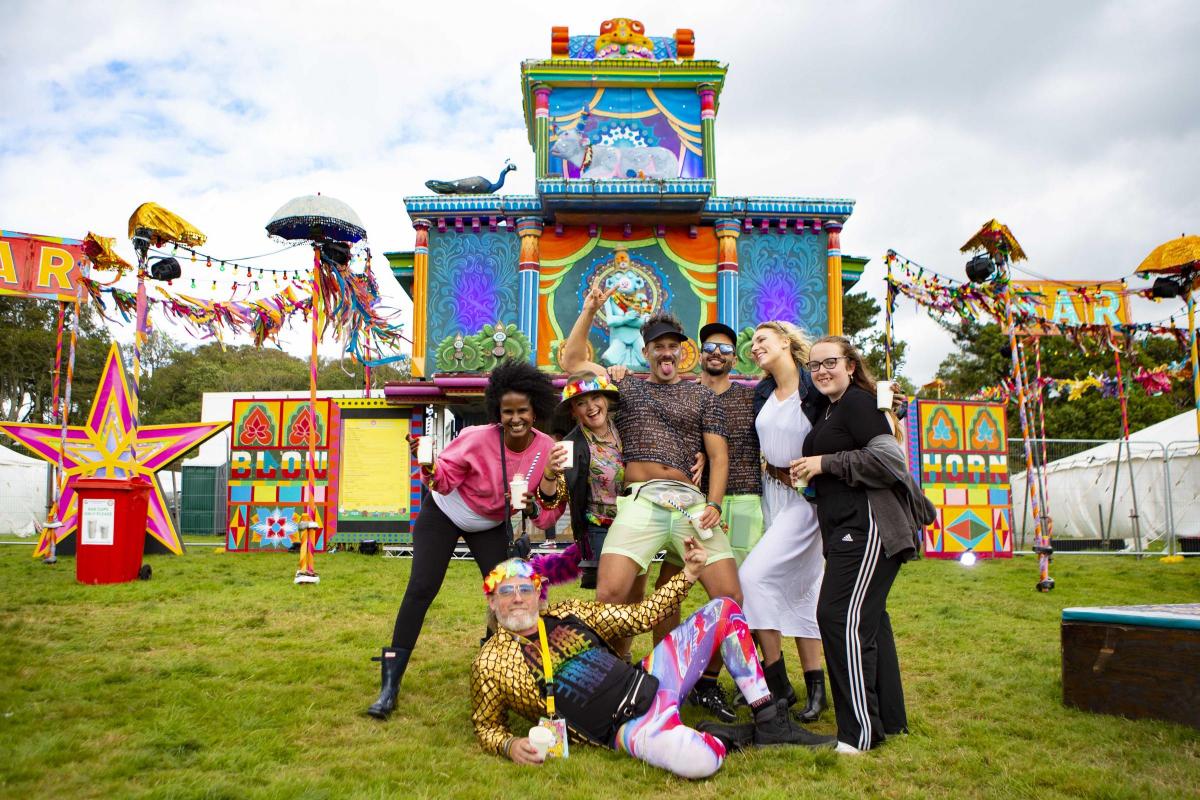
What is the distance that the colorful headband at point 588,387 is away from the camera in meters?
4.70

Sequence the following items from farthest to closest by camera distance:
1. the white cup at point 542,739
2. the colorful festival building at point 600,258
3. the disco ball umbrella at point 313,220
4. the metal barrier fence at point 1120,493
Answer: the metal barrier fence at point 1120,493
the colorful festival building at point 600,258
the disco ball umbrella at point 313,220
the white cup at point 542,739

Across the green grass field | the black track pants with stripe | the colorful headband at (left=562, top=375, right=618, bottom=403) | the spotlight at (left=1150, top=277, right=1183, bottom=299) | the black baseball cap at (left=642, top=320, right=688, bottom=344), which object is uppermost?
the spotlight at (left=1150, top=277, right=1183, bottom=299)

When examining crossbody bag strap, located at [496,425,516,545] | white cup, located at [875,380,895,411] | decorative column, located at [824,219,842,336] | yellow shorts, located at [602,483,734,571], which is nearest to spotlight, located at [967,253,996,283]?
decorative column, located at [824,219,842,336]

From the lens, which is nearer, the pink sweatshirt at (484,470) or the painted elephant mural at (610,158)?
the pink sweatshirt at (484,470)

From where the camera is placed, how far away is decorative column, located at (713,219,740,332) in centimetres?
1458

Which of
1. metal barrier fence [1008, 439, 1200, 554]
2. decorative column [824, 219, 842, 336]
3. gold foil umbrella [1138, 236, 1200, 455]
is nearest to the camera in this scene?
gold foil umbrella [1138, 236, 1200, 455]

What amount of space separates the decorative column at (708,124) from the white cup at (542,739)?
1298cm

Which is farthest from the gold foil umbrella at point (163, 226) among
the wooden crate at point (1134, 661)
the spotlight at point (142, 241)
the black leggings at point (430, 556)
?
the wooden crate at point (1134, 661)

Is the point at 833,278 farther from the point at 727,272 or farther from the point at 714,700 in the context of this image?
the point at 714,700

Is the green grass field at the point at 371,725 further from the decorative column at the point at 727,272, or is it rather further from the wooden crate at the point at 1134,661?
the decorative column at the point at 727,272

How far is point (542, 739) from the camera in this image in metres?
3.70

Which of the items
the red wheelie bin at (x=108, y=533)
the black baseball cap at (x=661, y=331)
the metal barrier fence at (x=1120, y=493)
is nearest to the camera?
the black baseball cap at (x=661, y=331)

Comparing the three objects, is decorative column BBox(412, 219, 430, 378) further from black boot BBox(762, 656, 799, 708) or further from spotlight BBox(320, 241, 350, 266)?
black boot BBox(762, 656, 799, 708)

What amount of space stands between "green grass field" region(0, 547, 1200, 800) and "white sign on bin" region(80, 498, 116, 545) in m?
1.67
